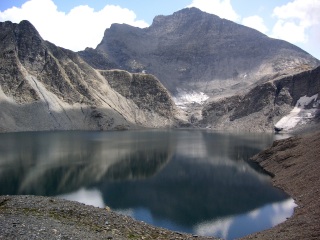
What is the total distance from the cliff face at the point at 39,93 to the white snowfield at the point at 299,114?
80.5 meters

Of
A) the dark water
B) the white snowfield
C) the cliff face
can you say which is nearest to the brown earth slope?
the dark water

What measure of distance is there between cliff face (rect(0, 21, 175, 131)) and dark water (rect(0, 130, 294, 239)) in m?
71.9

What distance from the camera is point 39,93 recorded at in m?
171

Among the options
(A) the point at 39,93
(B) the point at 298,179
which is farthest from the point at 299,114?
(B) the point at 298,179

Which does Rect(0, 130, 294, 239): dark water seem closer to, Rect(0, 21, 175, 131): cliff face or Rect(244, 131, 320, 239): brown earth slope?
Rect(244, 131, 320, 239): brown earth slope

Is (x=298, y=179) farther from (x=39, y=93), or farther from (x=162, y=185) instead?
(x=39, y=93)

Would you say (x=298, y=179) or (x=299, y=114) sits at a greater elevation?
(x=299, y=114)

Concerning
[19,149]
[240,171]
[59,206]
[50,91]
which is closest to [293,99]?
[50,91]

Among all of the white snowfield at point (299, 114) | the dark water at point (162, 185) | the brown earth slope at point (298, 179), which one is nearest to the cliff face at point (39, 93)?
the dark water at point (162, 185)

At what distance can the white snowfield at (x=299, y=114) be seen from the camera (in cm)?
17088

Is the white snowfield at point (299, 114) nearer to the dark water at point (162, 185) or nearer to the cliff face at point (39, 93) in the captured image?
the cliff face at point (39, 93)

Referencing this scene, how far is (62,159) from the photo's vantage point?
247ft

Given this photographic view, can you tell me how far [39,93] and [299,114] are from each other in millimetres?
129294

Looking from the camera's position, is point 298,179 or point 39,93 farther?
point 39,93
